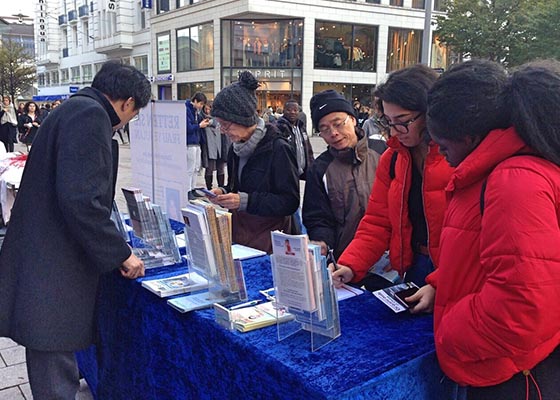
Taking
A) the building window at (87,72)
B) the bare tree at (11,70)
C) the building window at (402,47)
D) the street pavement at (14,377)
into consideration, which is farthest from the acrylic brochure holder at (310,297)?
the building window at (87,72)

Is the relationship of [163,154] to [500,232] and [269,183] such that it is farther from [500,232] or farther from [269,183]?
[500,232]

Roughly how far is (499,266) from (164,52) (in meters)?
29.5

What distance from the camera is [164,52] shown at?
28.4m

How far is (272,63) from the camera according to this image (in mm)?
24469

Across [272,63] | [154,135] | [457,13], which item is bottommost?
[154,135]

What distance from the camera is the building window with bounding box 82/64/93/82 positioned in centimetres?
3808

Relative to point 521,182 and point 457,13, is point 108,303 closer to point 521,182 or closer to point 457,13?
point 521,182

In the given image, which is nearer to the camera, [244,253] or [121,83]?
[121,83]

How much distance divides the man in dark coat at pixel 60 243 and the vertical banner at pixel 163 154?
86 centimetres

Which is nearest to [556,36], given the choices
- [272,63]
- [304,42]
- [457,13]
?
[457,13]

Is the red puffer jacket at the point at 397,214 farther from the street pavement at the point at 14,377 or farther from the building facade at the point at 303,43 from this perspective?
the building facade at the point at 303,43

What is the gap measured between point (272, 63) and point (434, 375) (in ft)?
79.3

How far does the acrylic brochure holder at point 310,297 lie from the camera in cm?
137

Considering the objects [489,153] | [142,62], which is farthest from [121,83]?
[142,62]
